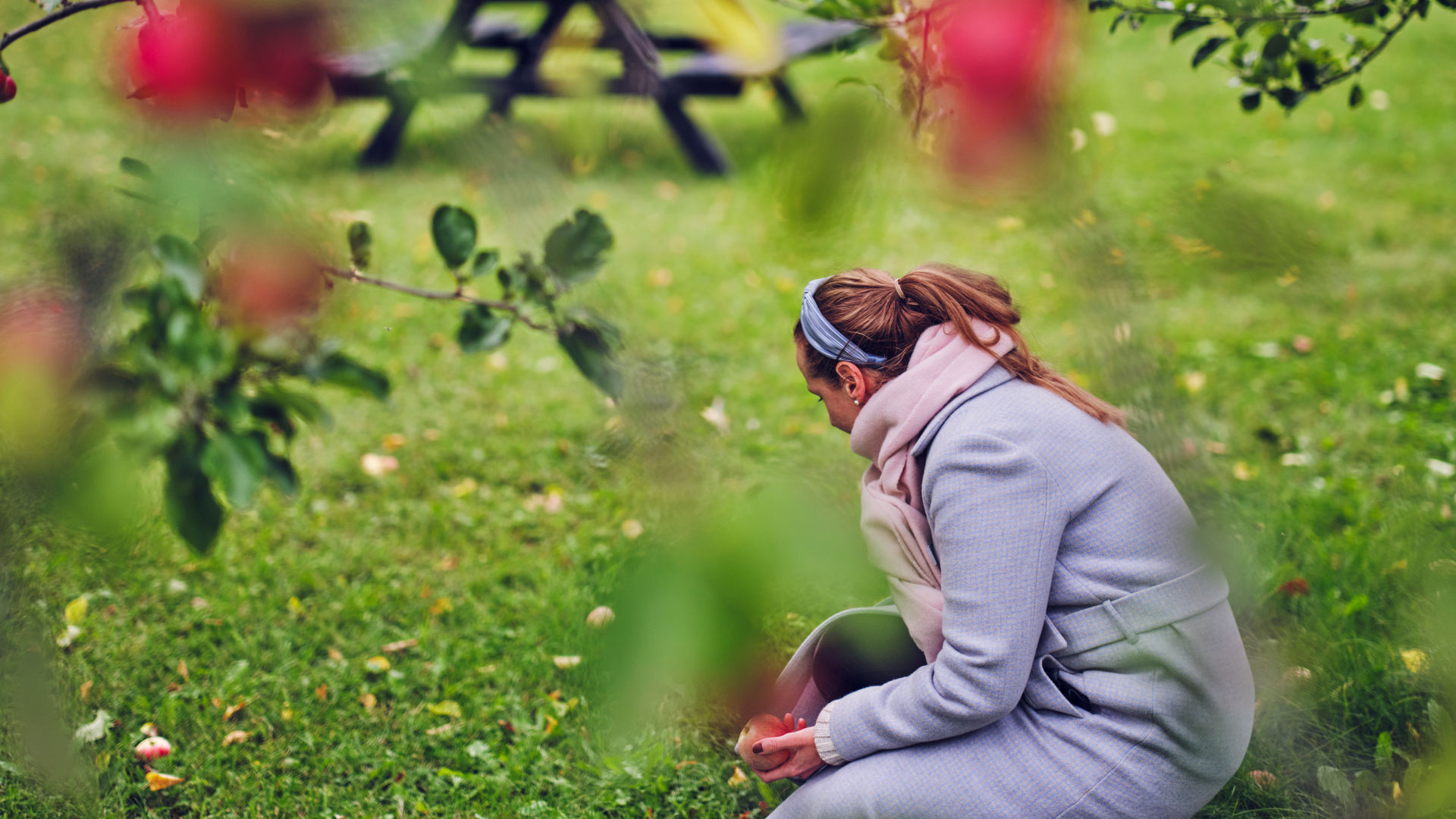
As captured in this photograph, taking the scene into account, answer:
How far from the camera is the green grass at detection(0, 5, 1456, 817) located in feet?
1.89

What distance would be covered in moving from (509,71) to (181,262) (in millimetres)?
206

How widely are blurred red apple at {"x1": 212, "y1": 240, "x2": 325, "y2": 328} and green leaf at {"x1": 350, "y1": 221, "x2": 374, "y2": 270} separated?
0.16 metres

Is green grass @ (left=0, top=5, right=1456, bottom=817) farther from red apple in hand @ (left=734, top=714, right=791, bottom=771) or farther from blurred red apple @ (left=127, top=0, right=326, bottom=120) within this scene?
red apple in hand @ (left=734, top=714, right=791, bottom=771)

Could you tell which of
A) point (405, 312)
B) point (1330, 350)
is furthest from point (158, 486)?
point (1330, 350)

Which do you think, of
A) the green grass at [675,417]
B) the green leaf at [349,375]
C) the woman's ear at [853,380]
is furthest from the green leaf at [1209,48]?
the green leaf at [349,375]

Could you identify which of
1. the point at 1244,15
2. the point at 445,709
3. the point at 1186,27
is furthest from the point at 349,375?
the point at 445,709

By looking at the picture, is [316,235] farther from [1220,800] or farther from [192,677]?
[192,677]

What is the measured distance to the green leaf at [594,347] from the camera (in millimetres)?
780

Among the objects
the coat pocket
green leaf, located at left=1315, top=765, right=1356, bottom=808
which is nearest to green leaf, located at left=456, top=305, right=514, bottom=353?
the coat pocket

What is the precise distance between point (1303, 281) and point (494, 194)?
0.45 meters

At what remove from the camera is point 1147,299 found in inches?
27.2

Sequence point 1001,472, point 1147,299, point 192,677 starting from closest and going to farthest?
1. point 1147,299
2. point 1001,472
3. point 192,677

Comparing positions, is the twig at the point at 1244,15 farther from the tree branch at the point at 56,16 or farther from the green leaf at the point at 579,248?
the tree branch at the point at 56,16

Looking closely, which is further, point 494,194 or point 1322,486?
point 1322,486
